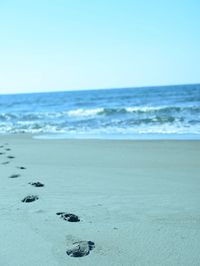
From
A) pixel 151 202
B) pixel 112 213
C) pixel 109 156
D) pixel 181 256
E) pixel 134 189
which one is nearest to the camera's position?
pixel 181 256

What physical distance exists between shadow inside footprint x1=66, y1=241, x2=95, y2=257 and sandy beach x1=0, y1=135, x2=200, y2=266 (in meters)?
0.04

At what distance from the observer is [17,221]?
3205mm

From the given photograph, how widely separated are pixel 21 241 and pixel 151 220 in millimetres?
1178

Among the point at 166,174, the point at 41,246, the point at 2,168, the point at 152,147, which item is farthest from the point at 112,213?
the point at 152,147

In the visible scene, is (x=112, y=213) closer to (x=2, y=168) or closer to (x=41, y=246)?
(x=41, y=246)

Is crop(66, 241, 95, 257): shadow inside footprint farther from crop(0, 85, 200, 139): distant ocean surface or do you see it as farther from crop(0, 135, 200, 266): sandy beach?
crop(0, 85, 200, 139): distant ocean surface

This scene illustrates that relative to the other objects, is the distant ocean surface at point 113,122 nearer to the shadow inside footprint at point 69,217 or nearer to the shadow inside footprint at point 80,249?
the shadow inside footprint at point 69,217

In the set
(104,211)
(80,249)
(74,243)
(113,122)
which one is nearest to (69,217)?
(104,211)

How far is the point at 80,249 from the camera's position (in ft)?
8.55

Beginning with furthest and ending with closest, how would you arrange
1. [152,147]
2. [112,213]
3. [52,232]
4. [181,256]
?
[152,147]
[112,213]
[52,232]
[181,256]

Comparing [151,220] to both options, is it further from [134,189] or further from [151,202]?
[134,189]

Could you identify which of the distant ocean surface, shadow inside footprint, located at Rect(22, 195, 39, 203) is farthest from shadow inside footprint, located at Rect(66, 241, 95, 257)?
the distant ocean surface

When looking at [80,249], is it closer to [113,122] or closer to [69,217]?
[69,217]

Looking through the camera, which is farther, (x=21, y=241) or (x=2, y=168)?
(x=2, y=168)
